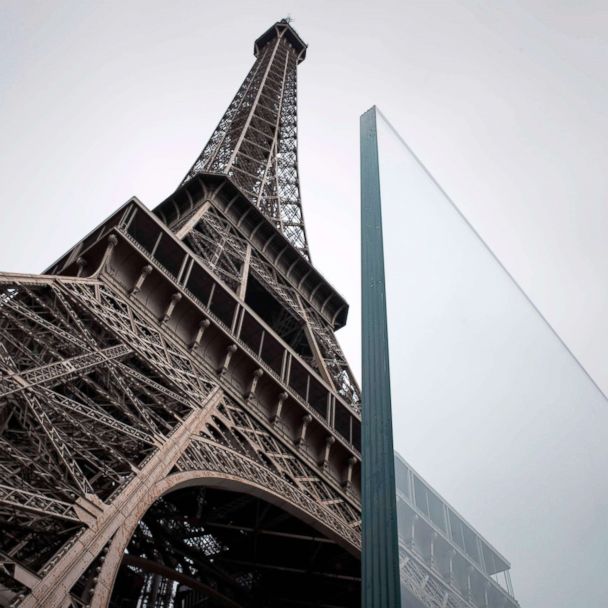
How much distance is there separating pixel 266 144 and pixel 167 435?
3610 centimetres

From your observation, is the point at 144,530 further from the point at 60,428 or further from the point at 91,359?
the point at 60,428

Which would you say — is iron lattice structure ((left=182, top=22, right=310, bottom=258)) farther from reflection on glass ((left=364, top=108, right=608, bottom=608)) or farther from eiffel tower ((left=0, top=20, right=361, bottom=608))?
reflection on glass ((left=364, top=108, right=608, bottom=608))

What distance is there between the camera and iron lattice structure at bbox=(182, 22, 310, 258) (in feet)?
124

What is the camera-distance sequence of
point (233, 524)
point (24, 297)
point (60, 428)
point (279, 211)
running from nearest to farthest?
1. point (60, 428)
2. point (24, 297)
3. point (233, 524)
4. point (279, 211)

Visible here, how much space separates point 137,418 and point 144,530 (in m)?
7.01

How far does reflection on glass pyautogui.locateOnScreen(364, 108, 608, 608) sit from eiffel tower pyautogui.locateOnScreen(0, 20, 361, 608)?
434 cm

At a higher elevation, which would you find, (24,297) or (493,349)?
(24,297)

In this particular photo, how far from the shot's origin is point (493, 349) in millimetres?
6570

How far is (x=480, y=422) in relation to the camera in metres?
5.57

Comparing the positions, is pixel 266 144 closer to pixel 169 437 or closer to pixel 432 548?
pixel 169 437

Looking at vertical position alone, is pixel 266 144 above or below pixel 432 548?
above

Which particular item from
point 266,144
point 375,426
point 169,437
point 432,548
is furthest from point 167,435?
point 266,144

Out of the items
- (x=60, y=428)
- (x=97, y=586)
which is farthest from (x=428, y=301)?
(x=60, y=428)

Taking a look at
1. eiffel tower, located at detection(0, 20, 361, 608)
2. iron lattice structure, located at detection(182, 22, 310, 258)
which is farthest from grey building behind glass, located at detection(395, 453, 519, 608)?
iron lattice structure, located at detection(182, 22, 310, 258)
